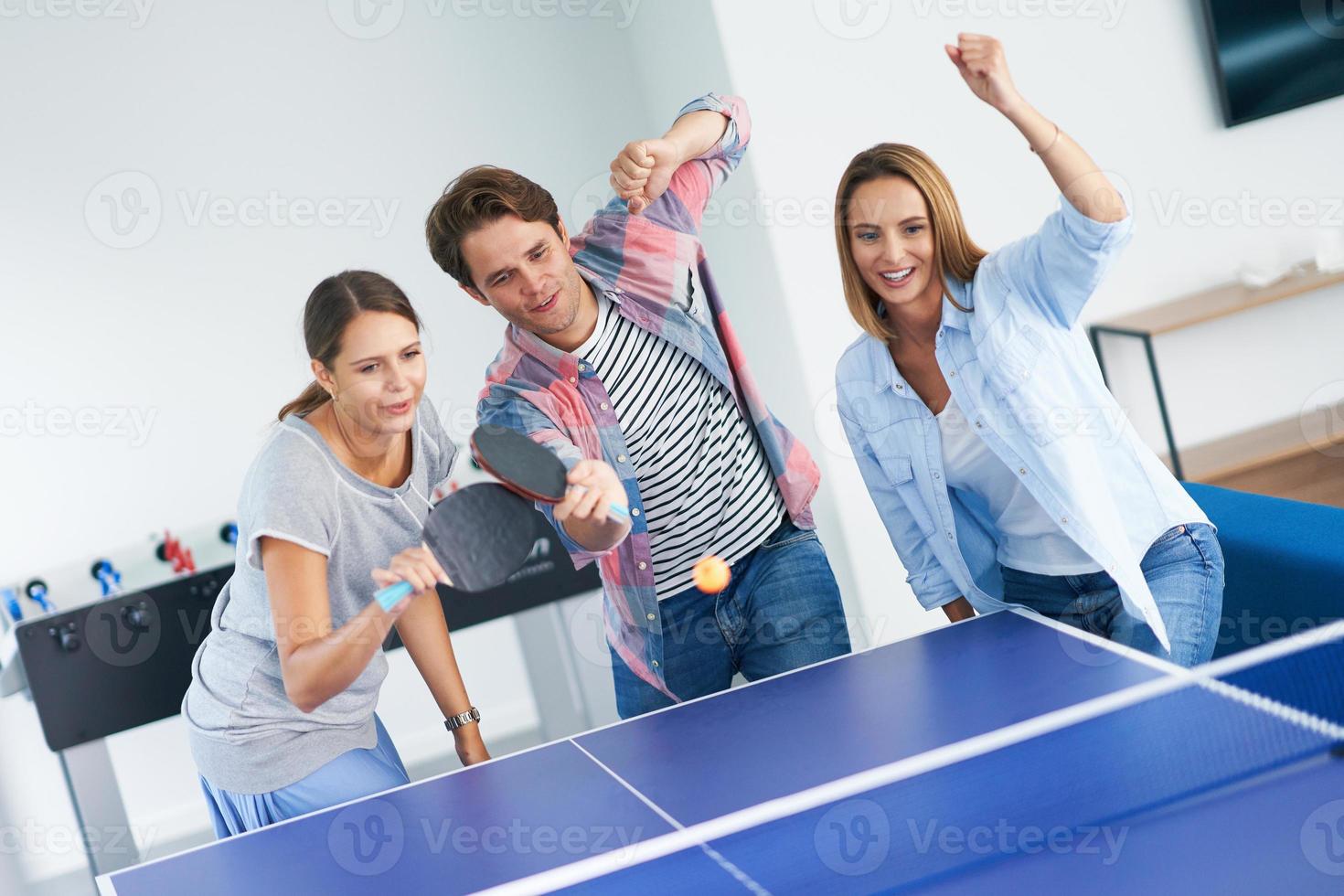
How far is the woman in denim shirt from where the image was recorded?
2.47 metres

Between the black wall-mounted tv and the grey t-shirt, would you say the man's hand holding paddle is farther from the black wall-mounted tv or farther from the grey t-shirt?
the black wall-mounted tv

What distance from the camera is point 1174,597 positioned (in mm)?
2547

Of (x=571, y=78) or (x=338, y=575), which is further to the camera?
(x=571, y=78)

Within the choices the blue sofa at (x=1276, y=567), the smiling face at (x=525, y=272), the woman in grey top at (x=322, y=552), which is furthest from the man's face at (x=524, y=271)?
the blue sofa at (x=1276, y=567)

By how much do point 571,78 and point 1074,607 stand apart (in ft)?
12.4

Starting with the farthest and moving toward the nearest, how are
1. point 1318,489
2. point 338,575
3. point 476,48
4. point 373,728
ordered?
point 476,48
point 1318,489
point 373,728
point 338,575

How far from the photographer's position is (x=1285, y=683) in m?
1.93

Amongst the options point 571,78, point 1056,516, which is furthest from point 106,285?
point 1056,516

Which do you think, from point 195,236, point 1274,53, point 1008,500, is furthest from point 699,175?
point 1274,53

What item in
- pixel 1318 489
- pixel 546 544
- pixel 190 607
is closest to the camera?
pixel 190 607

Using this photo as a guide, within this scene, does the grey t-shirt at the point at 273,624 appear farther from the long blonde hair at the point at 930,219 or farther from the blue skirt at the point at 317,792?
the long blonde hair at the point at 930,219

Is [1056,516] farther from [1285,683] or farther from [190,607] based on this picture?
[190,607]

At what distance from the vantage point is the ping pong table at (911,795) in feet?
5.25

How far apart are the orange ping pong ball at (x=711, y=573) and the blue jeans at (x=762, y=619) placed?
90mm
